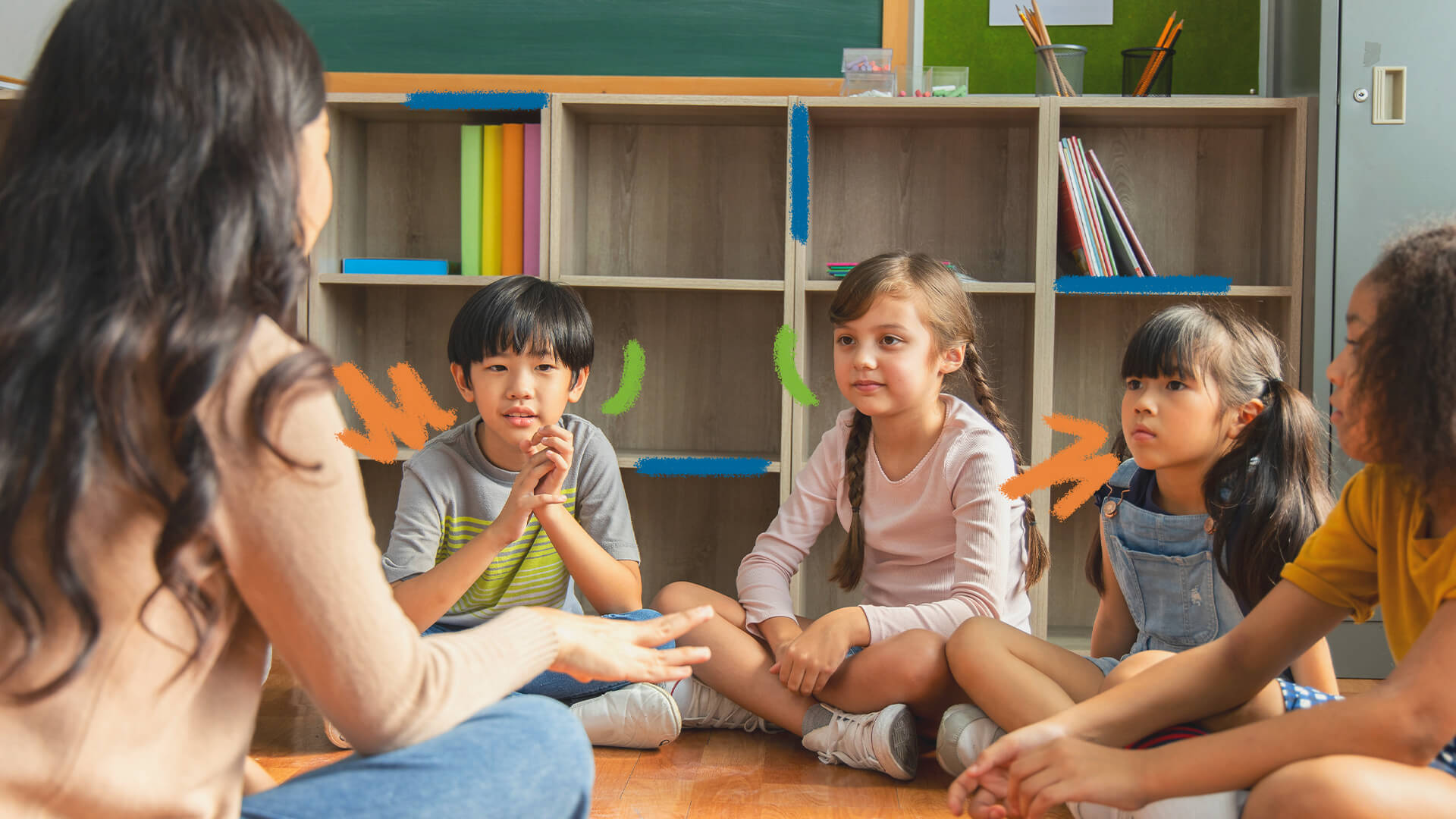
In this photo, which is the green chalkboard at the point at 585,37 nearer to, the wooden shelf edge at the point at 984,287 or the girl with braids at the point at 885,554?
the wooden shelf edge at the point at 984,287

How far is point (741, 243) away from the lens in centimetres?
233

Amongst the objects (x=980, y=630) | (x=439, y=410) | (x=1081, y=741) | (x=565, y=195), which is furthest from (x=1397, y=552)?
(x=439, y=410)

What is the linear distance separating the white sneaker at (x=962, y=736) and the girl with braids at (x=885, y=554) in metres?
0.05

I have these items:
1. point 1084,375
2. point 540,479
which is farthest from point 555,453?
point 1084,375

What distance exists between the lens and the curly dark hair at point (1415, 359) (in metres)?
0.78

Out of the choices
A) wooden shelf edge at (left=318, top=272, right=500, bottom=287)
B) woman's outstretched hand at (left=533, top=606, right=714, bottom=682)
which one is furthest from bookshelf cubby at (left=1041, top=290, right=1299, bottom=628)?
woman's outstretched hand at (left=533, top=606, right=714, bottom=682)

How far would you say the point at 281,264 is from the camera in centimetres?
62

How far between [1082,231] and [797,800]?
122cm

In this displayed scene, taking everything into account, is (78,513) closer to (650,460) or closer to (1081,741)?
(1081,741)

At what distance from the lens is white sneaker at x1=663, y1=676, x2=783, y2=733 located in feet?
5.05

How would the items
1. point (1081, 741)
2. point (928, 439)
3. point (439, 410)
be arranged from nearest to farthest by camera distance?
point (1081, 741), point (928, 439), point (439, 410)

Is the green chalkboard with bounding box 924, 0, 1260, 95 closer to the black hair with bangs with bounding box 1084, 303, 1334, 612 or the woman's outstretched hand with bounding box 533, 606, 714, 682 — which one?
the black hair with bangs with bounding box 1084, 303, 1334, 612

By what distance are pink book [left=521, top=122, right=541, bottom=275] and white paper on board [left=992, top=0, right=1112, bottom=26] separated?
3.16 feet

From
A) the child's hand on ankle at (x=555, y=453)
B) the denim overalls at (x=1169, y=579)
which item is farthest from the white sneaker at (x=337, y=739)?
the denim overalls at (x=1169, y=579)
